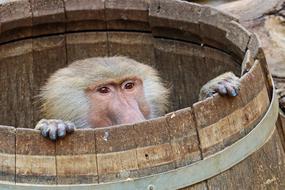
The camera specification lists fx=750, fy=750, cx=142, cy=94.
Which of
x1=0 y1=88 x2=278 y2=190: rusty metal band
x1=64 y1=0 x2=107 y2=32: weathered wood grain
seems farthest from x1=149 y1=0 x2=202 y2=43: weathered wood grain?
x1=0 y1=88 x2=278 y2=190: rusty metal band

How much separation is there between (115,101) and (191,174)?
1486 mm

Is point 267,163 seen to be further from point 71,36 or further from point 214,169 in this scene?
point 71,36

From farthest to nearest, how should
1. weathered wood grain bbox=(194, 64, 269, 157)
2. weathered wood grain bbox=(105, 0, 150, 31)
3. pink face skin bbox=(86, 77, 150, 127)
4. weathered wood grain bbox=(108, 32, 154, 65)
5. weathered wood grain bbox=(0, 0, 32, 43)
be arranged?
weathered wood grain bbox=(108, 32, 154, 65), weathered wood grain bbox=(105, 0, 150, 31), weathered wood grain bbox=(0, 0, 32, 43), pink face skin bbox=(86, 77, 150, 127), weathered wood grain bbox=(194, 64, 269, 157)

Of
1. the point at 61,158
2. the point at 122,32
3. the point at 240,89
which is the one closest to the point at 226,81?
the point at 240,89

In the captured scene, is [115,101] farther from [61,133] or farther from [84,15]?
[61,133]

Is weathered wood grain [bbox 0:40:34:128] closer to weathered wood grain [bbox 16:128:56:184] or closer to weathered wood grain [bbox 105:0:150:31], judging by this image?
weathered wood grain [bbox 105:0:150:31]

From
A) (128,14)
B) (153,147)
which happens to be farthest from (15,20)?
(153,147)

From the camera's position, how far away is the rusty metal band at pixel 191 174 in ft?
8.89

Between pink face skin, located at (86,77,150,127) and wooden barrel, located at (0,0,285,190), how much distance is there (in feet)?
1.45

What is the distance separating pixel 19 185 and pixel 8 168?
0.08 m

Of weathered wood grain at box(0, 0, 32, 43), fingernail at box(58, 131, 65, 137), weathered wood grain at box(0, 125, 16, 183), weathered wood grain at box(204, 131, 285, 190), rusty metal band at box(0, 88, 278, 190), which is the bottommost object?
weathered wood grain at box(204, 131, 285, 190)

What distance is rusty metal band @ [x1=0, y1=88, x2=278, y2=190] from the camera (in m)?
2.71

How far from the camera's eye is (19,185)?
2.71 meters

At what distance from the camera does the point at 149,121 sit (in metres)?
2.76
